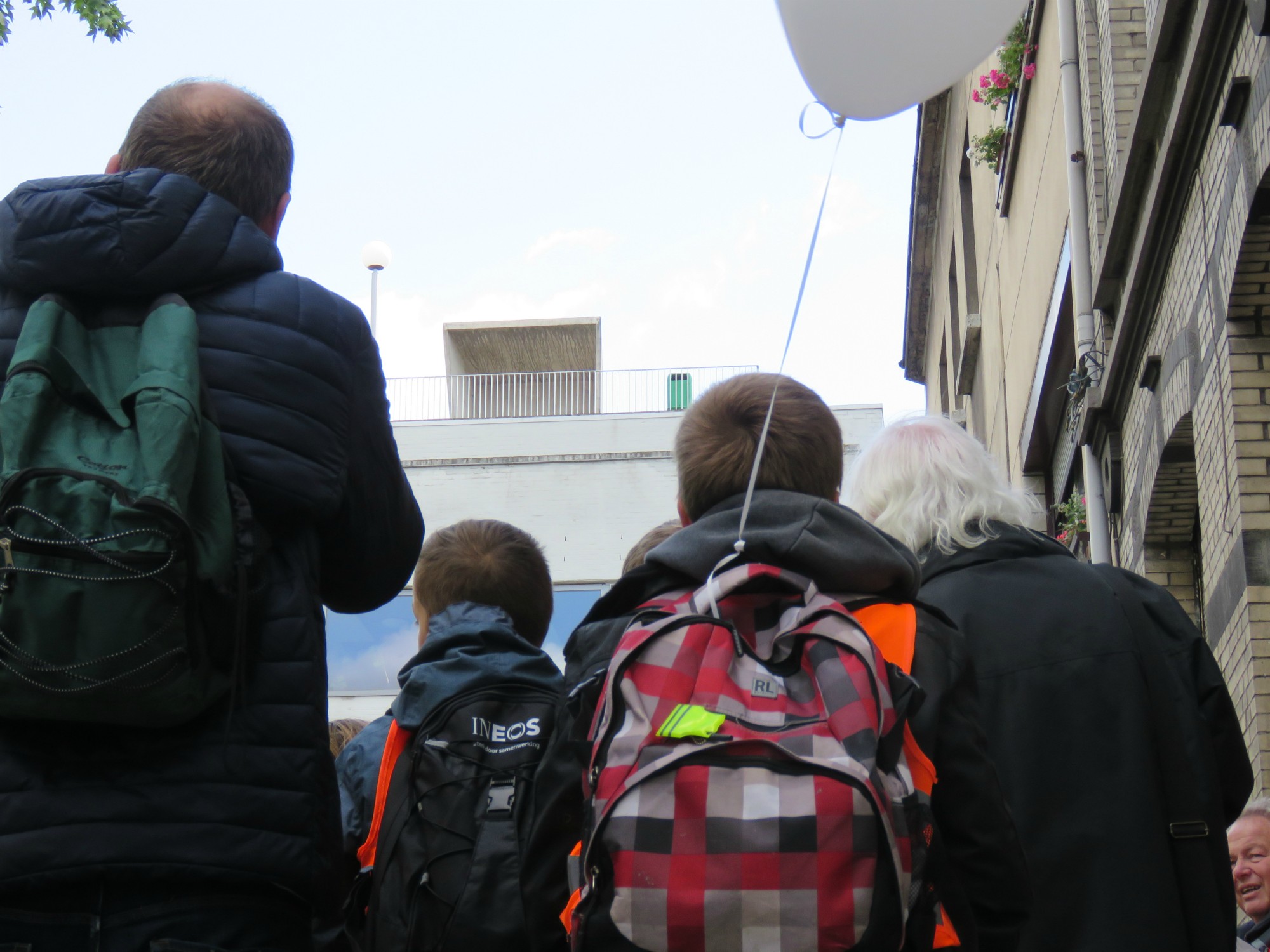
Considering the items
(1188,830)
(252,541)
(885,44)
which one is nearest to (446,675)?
(252,541)

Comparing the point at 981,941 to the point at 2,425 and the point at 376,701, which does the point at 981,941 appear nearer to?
the point at 2,425

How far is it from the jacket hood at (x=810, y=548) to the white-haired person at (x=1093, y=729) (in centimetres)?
62

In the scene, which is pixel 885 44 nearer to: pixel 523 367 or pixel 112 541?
pixel 112 541

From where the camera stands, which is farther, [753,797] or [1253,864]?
[1253,864]

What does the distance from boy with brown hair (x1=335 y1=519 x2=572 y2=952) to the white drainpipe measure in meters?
7.27

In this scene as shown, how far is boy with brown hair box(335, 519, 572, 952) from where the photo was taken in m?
3.41

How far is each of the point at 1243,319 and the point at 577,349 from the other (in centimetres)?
2517

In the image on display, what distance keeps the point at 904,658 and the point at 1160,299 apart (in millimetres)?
6504

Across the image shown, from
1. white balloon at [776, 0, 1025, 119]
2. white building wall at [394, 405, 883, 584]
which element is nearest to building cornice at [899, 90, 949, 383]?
white building wall at [394, 405, 883, 584]

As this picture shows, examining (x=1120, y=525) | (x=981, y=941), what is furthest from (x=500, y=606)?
(x=1120, y=525)

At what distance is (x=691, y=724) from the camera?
7.54ft

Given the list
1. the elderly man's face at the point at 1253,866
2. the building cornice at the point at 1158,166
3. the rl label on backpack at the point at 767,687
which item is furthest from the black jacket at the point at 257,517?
the building cornice at the point at 1158,166

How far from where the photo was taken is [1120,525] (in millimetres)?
10148

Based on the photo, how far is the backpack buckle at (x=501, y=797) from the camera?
3492mm
